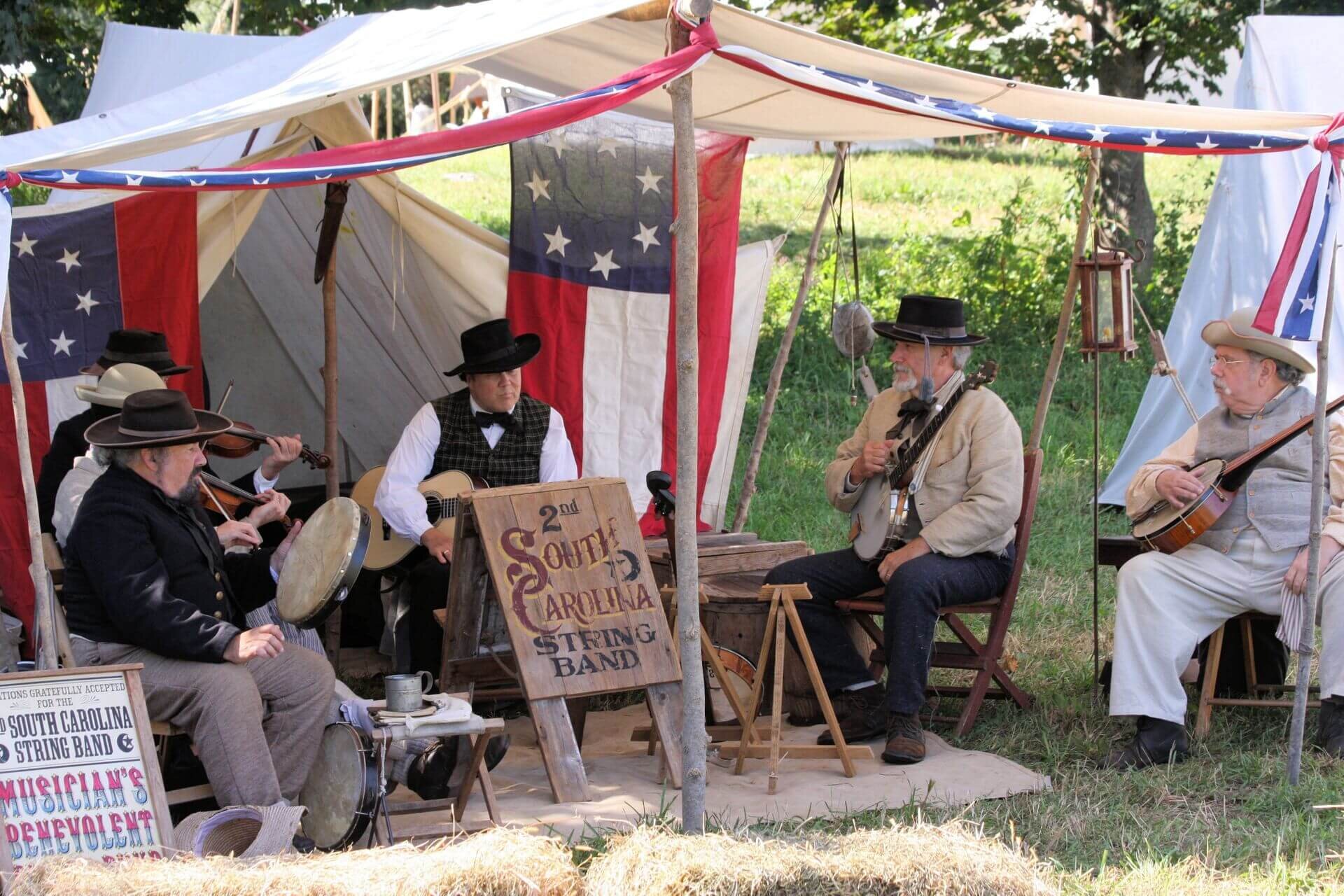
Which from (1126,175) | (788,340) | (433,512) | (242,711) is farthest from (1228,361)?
(1126,175)

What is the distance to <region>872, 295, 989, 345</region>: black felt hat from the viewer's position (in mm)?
4855

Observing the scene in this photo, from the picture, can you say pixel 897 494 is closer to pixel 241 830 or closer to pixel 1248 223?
pixel 241 830

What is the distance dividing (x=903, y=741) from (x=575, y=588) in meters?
1.14

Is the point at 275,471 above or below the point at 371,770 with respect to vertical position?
above

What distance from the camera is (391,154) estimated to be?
11.5 feet

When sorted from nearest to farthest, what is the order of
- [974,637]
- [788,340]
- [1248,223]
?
[974,637] < [788,340] < [1248,223]

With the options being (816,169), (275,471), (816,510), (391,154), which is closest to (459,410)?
(275,471)

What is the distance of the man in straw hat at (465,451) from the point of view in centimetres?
501

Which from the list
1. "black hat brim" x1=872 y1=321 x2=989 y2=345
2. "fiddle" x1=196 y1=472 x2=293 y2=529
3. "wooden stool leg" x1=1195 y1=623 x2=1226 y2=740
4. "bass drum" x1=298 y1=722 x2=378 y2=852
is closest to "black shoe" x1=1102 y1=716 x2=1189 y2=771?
"wooden stool leg" x1=1195 y1=623 x2=1226 y2=740

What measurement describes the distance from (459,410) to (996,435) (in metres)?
1.93

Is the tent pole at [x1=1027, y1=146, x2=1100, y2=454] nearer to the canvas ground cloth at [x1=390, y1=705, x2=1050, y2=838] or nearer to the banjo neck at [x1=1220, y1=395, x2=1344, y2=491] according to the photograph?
the banjo neck at [x1=1220, y1=395, x2=1344, y2=491]

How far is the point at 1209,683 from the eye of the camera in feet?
14.9

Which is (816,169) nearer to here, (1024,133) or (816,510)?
(816,510)

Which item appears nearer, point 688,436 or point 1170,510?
point 688,436
